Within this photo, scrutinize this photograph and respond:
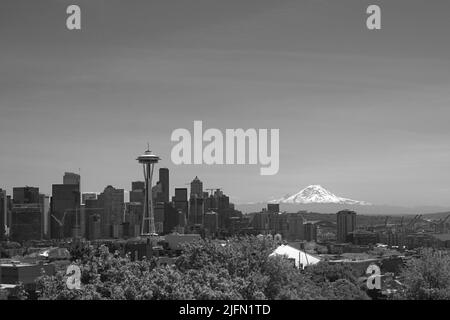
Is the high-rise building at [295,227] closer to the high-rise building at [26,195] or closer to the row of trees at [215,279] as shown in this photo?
the high-rise building at [26,195]

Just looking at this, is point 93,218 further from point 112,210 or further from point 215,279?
point 215,279

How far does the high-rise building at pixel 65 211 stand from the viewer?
250 ft

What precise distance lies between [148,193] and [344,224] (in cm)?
3066

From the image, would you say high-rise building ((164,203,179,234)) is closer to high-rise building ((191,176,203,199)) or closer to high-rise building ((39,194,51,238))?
high-rise building ((191,176,203,199))

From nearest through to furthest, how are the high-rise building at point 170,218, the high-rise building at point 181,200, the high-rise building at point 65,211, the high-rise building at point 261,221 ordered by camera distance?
the high-rise building at point 65,211 → the high-rise building at point 261,221 → the high-rise building at point 181,200 → the high-rise building at point 170,218

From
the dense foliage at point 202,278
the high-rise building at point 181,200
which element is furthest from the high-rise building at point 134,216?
the dense foliage at point 202,278

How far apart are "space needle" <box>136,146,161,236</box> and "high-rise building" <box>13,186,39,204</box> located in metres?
14.0

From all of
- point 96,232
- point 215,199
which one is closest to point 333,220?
point 215,199

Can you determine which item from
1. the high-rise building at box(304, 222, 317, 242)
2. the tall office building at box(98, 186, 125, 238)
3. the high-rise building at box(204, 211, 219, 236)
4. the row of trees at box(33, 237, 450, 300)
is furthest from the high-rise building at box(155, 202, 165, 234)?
the row of trees at box(33, 237, 450, 300)

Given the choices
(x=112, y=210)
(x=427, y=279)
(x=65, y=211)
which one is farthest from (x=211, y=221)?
(x=427, y=279)

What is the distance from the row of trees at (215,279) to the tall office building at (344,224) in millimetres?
66308

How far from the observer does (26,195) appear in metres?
76.2

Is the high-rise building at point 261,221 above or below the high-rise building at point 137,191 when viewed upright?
below
